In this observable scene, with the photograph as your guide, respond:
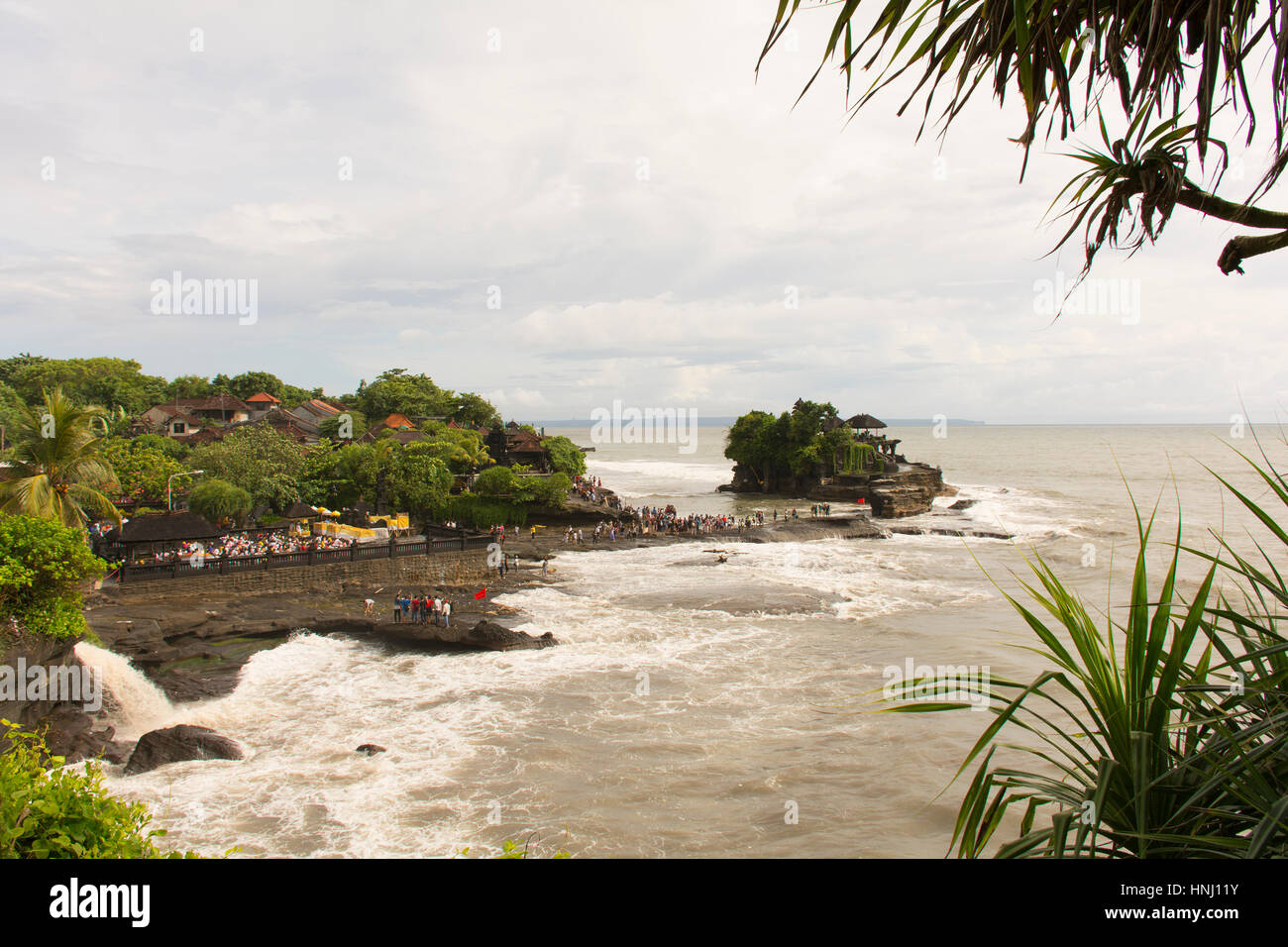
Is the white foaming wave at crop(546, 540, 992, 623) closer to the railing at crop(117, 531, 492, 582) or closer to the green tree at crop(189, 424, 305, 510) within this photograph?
the railing at crop(117, 531, 492, 582)

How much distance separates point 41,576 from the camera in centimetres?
1123

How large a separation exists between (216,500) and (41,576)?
66.4 ft

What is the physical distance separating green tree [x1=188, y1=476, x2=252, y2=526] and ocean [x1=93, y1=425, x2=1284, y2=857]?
13815mm

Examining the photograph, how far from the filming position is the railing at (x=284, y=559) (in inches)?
869

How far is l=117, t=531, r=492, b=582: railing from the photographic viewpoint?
22.1 meters

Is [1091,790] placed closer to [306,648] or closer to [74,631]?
[74,631]

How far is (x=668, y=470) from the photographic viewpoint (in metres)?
114

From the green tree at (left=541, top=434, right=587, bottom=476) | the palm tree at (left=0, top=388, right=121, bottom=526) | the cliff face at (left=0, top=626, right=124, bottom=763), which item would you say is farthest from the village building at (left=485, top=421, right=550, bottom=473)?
the cliff face at (left=0, top=626, right=124, bottom=763)

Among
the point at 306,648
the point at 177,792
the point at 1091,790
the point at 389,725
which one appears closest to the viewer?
the point at 1091,790

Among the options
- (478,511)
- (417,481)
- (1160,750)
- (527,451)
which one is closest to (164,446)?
(417,481)

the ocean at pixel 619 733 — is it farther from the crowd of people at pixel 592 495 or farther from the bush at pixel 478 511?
the crowd of people at pixel 592 495

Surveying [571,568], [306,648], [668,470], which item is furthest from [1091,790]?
[668,470]

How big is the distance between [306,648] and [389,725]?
6.19m

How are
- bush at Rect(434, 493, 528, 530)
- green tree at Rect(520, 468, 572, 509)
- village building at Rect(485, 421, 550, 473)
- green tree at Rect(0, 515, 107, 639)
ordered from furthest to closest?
village building at Rect(485, 421, 550, 473), green tree at Rect(520, 468, 572, 509), bush at Rect(434, 493, 528, 530), green tree at Rect(0, 515, 107, 639)
